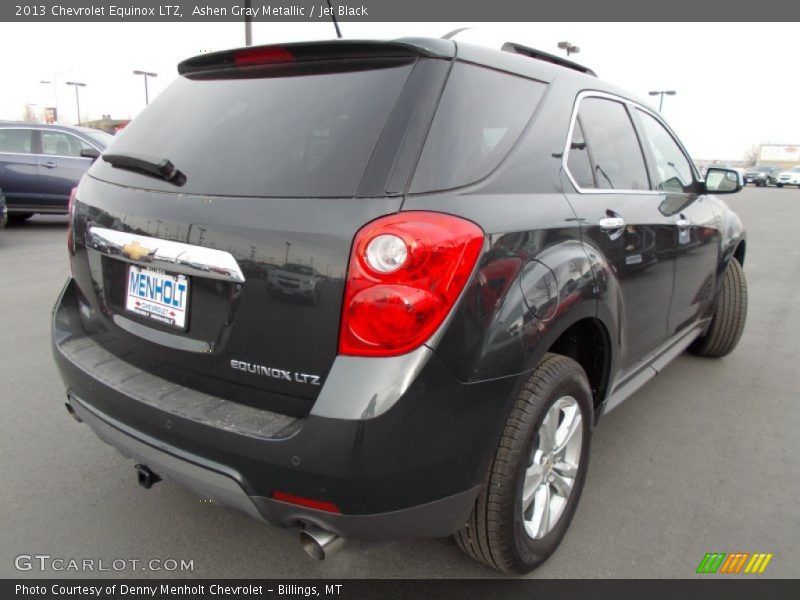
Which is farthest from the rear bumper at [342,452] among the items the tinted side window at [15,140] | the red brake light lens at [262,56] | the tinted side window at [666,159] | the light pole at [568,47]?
the light pole at [568,47]

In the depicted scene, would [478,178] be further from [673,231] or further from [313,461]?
[673,231]

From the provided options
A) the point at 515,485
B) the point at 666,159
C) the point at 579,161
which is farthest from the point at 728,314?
the point at 515,485

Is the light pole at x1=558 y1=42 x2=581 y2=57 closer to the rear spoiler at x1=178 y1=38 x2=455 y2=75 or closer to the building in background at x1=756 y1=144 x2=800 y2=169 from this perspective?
the rear spoiler at x1=178 y1=38 x2=455 y2=75

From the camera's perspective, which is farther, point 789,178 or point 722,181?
point 789,178

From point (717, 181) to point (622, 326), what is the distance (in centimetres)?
182

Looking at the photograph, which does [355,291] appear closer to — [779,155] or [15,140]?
[15,140]

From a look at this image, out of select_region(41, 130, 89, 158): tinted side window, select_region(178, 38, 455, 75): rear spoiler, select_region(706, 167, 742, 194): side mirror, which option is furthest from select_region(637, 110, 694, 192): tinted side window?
select_region(41, 130, 89, 158): tinted side window

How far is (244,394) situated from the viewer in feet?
5.77

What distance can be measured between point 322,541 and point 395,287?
756 mm

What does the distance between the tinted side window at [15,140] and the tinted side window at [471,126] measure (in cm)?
1028

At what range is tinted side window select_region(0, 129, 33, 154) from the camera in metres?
9.79

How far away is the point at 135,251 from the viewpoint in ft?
6.31

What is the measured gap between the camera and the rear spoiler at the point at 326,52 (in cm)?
182

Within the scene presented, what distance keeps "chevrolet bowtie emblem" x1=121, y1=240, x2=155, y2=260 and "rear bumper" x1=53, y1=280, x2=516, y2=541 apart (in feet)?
1.36
